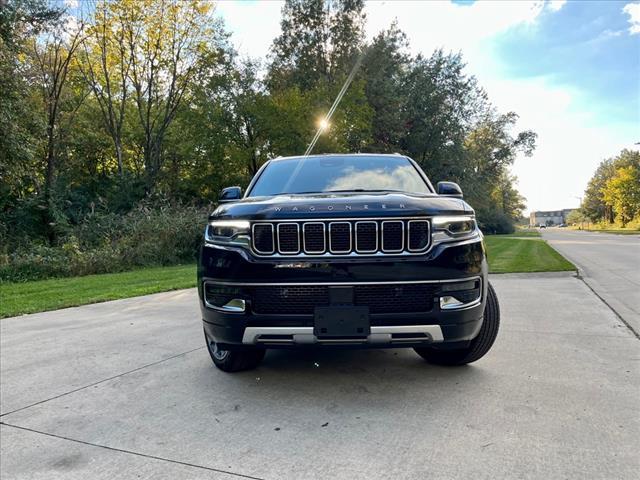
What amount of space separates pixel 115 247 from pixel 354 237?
1262 centimetres

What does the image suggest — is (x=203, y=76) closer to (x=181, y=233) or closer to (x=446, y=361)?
(x=181, y=233)

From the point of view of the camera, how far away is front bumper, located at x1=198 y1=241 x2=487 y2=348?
2.61 m

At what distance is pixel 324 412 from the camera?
106 inches

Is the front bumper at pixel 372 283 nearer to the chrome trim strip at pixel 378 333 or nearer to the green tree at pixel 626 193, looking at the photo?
the chrome trim strip at pixel 378 333

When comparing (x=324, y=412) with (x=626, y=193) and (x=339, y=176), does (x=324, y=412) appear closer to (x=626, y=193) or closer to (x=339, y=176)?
(x=339, y=176)

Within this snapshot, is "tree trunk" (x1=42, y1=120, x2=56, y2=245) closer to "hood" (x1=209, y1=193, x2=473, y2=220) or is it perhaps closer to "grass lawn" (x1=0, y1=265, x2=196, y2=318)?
"grass lawn" (x1=0, y1=265, x2=196, y2=318)

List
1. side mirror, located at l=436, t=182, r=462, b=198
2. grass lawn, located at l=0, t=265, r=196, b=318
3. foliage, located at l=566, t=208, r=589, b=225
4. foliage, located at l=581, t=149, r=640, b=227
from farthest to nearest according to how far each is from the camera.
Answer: foliage, located at l=566, t=208, r=589, b=225, foliage, located at l=581, t=149, r=640, b=227, grass lawn, located at l=0, t=265, r=196, b=318, side mirror, located at l=436, t=182, r=462, b=198

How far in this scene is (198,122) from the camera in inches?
918

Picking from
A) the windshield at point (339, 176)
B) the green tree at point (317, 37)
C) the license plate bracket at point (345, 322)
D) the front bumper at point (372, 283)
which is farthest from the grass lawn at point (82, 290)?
the green tree at point (317, 37)

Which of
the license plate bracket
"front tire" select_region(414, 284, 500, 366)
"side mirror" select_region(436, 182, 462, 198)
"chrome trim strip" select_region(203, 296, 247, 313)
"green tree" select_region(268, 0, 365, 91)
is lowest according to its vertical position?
"front tire" select_region(414, 284, 500, 366)

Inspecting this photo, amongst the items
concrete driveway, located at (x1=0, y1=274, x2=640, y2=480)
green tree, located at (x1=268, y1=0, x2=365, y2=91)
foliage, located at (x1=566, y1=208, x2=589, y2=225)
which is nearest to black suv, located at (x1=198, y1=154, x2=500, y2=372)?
concrete driveway, located at (x1=0, y1=274, x2=640, y2=480)

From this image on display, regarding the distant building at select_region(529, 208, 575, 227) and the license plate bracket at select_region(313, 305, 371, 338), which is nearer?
the license plate bracket at select_region(313, 305, 371, 338)

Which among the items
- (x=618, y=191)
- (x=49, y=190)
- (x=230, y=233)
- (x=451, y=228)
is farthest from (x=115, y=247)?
(x=618, y=191)

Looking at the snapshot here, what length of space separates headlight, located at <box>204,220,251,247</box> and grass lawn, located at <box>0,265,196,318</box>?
5.10 meters
